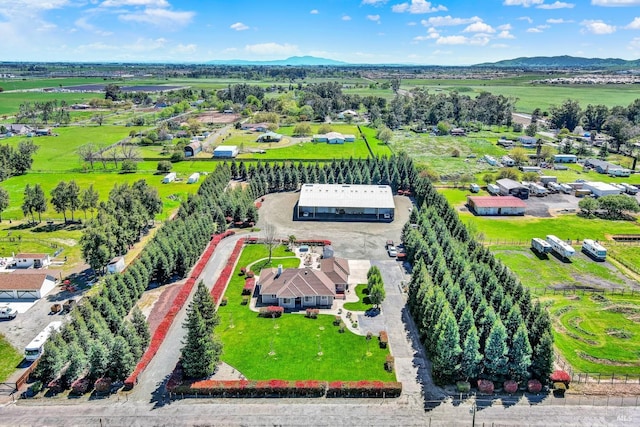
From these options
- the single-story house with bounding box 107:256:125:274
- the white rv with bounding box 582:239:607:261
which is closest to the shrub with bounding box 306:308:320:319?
the single-story house with bounding box 107:256:125:274

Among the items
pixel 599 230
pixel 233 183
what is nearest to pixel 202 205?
pixel 233 183

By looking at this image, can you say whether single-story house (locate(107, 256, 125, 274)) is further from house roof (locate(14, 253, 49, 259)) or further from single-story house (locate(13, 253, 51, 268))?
house roof (locate(14, 253, 49, 259))

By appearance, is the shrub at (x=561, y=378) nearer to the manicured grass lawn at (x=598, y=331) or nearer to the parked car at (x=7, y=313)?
the manicured grass lawn at (x=598, y=331)

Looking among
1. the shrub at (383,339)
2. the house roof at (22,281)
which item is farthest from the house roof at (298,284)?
the house roof at (22,281)

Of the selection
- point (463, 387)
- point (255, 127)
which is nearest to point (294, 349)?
point (463, 387)

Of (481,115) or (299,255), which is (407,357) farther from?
(481,115)

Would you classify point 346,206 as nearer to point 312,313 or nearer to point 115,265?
point 312,313
